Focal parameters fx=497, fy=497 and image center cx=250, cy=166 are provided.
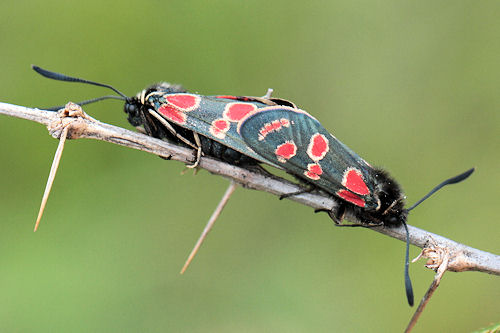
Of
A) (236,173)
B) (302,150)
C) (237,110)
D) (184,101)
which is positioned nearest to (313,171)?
(302,150)

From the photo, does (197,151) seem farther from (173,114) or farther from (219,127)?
(173,114)

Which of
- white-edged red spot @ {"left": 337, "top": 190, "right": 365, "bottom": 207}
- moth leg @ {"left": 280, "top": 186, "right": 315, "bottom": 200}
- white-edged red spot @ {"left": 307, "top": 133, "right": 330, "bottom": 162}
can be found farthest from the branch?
white-edged red spot @ {"left": 307, "top": 133, "right": 330, "bottom": 162}

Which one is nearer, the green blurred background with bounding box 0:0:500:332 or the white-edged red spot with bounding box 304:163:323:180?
the white-edged red spot with bounding box 304:163:323:180

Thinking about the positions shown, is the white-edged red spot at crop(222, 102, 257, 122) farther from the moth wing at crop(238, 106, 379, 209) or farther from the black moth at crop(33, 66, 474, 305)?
the moth wing at crop(238, 106, 379, 209)

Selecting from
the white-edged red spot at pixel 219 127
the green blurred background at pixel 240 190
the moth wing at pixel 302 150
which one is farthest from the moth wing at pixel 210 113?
the green blurred background at pixel 240 190

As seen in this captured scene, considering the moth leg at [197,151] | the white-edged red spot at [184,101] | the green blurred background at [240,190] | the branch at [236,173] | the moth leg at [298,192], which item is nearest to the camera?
the branch at [236,173]

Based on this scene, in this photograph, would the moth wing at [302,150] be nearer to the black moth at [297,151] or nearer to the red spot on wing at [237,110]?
the black moth at [297,151]
